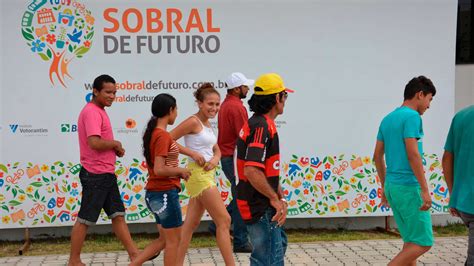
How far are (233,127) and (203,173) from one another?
1.00 m

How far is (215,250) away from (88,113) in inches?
80.9

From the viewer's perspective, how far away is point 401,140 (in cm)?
502

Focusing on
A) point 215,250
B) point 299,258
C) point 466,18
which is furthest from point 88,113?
point 466,18

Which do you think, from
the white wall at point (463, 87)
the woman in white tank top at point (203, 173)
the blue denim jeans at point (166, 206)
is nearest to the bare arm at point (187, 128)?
the woman in white tank top at point (203, 173)

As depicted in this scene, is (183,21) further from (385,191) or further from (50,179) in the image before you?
(385,191)

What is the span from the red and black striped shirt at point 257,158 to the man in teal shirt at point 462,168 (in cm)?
135

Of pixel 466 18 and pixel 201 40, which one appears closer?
pixel 201 40

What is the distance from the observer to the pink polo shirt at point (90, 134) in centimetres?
598

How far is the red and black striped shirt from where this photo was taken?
4125 millimetres

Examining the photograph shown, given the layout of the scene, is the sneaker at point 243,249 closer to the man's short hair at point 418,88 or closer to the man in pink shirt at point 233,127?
the man in pink shirt at point 233,127

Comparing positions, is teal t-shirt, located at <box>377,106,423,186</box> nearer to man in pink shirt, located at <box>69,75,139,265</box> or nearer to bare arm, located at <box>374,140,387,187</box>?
bare arm, located at <box>374,140,387,187</box>

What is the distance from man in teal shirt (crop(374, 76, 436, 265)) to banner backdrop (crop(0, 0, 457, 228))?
2.42 meters

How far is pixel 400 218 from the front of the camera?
200 inches

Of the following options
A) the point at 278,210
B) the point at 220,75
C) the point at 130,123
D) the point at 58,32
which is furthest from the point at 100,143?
the point at 278,210
